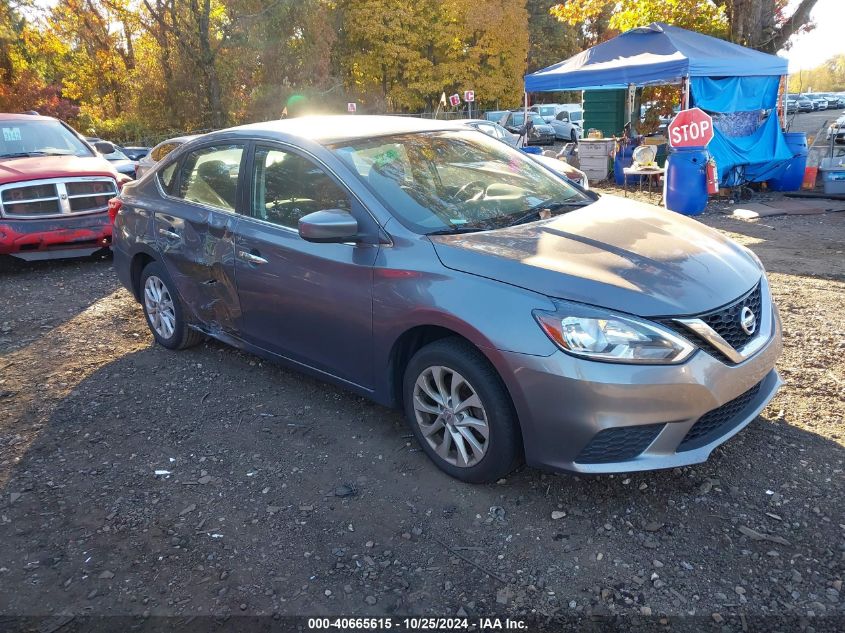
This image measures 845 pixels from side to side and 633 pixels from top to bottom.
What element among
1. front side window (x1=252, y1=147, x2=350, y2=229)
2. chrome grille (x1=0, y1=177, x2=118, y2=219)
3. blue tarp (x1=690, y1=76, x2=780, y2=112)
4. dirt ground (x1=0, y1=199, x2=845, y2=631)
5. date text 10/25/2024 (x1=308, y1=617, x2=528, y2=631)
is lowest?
date text 10/25/2024 (x1=308, y1=617, x2=528, y2=631)

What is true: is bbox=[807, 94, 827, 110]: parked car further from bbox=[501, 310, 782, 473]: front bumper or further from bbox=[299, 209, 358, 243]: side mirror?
bbox=[299, 209, 358, 243]: side mirror

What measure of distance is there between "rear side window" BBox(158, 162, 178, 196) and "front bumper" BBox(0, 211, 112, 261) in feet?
12.0

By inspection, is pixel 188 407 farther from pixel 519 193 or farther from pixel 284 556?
pixel 519 193

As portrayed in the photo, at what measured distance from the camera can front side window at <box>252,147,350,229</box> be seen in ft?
12.2

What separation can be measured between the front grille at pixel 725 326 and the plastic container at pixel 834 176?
33.0 feet

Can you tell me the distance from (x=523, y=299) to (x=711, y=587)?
1.32 m

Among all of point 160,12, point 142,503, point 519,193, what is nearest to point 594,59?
point 519,193

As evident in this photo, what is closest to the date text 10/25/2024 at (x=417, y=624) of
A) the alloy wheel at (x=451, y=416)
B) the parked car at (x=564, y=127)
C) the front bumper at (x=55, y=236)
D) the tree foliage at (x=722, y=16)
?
the alloy wheel at (x=451, y=416)

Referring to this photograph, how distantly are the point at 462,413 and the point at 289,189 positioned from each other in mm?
1746

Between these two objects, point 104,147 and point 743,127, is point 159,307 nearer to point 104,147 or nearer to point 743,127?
point 104,147

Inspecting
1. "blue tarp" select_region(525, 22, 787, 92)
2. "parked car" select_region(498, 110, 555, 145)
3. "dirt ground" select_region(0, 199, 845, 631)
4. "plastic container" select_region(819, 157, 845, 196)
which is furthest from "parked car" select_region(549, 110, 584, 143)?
"dirt ground" select_region(0, 199, 845, 631)

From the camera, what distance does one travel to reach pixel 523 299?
287 cm

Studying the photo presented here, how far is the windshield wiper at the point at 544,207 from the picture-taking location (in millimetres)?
3617

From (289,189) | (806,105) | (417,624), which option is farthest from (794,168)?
(806,105)
